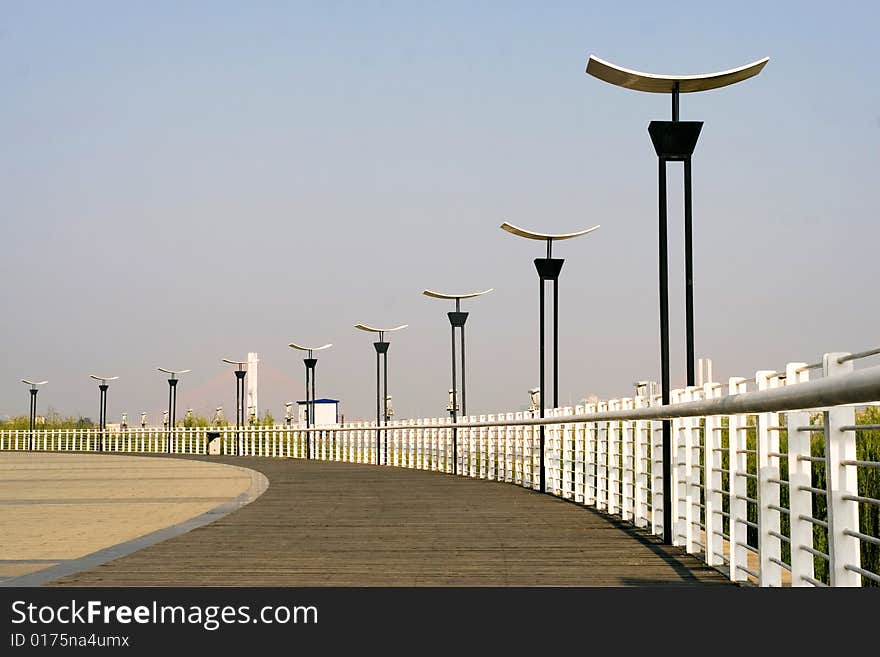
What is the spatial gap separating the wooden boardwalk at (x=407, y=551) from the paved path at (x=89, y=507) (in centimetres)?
79

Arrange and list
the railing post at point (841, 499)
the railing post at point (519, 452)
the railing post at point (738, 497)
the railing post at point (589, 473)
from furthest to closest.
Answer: the railing post at point (519, 452), the railing post at point (589, 473), the railing post at point (738, 497), the railing post at point (841, 499)

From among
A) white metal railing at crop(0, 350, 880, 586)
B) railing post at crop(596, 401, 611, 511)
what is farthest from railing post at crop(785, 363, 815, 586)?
railing post at crop(596, 401, 611, 511)

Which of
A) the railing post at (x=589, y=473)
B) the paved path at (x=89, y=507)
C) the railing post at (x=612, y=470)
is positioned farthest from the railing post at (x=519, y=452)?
the railing post at (x=612, y=470)

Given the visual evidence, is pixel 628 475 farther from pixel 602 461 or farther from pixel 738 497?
pixel 738 497

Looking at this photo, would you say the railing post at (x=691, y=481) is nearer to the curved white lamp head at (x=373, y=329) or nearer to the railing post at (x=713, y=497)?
the railing post at (x=713, y=497)

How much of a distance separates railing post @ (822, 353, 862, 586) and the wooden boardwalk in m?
2.16

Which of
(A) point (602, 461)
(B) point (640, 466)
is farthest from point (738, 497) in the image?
(A) point (602, 461)

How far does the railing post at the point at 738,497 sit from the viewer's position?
7285 mm

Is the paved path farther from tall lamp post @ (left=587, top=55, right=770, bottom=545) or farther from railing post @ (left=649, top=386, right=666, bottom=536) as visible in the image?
tall lamp post @ (left=587, top=55, right=770, bottom=545)

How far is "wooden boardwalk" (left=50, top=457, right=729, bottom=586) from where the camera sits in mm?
7453
